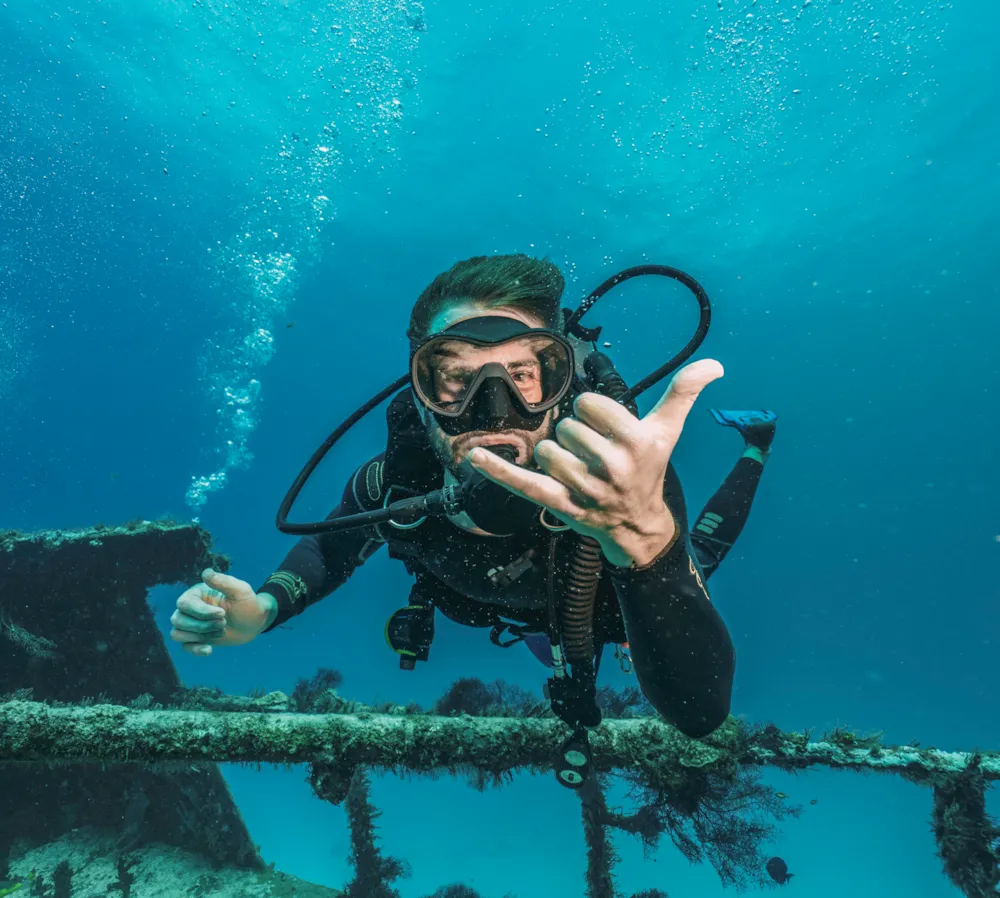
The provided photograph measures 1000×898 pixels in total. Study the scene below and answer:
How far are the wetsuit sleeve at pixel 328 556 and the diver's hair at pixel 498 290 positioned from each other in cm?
124

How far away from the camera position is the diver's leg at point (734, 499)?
20.3ft

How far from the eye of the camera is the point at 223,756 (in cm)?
367

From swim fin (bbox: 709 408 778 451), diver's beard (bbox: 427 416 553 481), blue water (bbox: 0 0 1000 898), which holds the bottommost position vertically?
diver's beard (bbox: 427 416 553 481)

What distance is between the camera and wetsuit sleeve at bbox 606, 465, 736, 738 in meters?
2.03

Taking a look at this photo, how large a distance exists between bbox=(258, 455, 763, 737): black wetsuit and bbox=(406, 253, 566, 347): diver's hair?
53.0 inches

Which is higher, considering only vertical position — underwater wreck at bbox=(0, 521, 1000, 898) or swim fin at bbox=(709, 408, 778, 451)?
swim fin at bbox=(709, 408, 778, 451)

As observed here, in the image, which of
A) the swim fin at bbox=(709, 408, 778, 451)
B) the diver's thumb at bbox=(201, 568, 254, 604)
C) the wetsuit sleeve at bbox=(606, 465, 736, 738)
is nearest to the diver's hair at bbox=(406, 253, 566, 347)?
the wetsuit sleeve at bbox=(606, 465, 736, 738)

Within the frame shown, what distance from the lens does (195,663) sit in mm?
62594

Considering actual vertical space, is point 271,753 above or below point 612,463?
below

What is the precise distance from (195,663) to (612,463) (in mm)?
75602

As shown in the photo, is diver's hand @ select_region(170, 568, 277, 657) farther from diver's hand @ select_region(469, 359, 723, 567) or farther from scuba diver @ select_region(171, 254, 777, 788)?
diver's hand @ select_region(469, 359, 723, 567)

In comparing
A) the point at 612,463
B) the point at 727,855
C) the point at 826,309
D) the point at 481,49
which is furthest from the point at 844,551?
the point at 612,463

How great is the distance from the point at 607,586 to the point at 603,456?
2101 mm

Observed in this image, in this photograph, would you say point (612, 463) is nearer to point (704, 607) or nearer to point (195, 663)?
point (704, 607)
